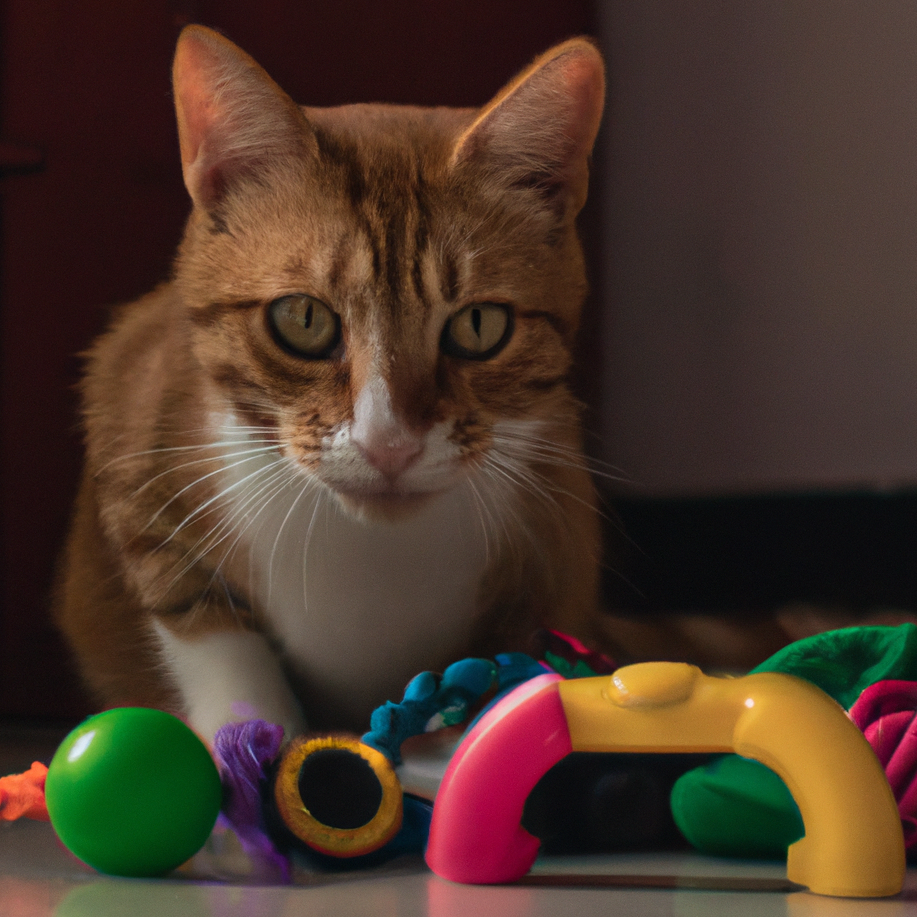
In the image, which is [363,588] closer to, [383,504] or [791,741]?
[383,504]

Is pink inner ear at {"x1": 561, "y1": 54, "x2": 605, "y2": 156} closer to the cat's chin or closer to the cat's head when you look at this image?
the cat's head

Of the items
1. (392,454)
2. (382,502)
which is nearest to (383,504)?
(382,502)

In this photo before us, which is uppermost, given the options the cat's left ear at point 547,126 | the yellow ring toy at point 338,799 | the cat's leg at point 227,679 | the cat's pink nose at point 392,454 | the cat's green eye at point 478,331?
the cat's left ear at point 547,126

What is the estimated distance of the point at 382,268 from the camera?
3.33 ft

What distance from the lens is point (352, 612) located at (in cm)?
117

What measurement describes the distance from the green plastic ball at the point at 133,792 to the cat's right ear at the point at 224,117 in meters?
0.56

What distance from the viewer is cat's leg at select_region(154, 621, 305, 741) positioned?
3.39ft

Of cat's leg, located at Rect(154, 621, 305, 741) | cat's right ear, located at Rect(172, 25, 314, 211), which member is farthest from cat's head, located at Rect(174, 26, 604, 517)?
cat's leg, located at Rect(154, 621, 305, 741)

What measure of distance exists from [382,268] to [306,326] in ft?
0.31

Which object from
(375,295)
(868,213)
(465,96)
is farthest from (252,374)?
(868,213)

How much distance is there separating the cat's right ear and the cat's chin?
0.34 m

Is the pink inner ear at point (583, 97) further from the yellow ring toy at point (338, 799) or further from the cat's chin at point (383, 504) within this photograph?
the yellow ring toy at point (338, 799)

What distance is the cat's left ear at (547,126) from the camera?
103cm

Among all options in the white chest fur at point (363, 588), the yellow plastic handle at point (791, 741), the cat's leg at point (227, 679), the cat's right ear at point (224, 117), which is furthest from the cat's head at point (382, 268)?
the yellow plastic handle at point (791, 741)
